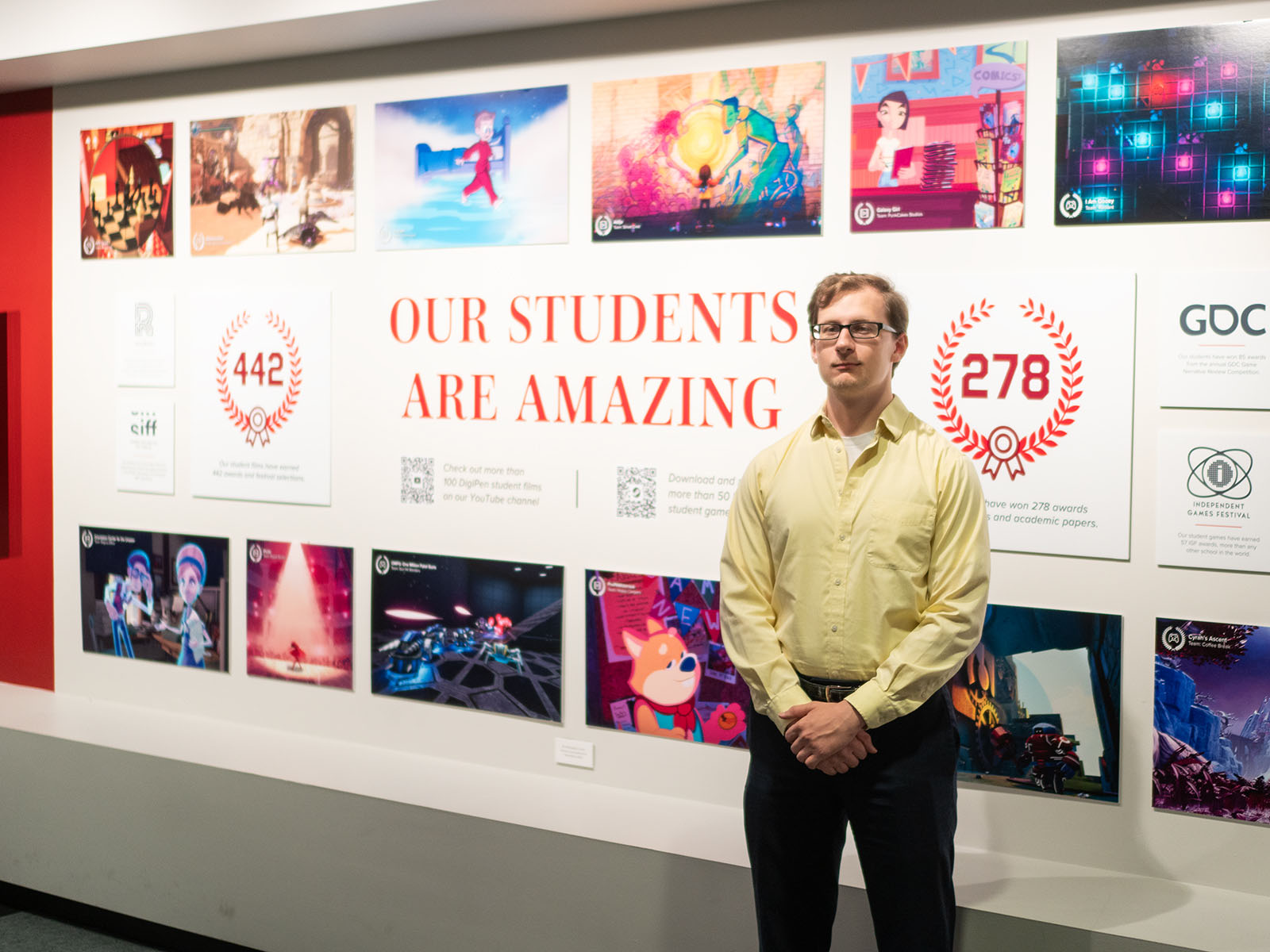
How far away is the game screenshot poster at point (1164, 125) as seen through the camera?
2441 millimetres

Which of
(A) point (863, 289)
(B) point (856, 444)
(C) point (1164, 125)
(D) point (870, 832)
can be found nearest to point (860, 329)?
(A) point (863, 289)

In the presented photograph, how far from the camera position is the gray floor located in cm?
333

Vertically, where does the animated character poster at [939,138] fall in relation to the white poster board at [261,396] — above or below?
above

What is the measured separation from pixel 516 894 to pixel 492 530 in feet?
3.31

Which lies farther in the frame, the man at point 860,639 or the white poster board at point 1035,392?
the white poster board at point 1035,392

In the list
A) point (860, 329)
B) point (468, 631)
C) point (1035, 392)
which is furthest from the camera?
point (468, 631)

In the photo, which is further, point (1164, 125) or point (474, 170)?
point (474, 170)

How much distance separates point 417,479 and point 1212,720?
221 cm

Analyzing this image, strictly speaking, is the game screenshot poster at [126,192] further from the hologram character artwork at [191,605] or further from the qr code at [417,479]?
the qr code at [417,479]

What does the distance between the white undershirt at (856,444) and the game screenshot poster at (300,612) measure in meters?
1.89

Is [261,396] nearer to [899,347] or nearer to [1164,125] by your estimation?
[899,347]

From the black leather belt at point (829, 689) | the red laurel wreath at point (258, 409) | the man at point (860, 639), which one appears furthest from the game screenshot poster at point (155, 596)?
the black leather belt at point (829, 689)

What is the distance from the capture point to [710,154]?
2.93m

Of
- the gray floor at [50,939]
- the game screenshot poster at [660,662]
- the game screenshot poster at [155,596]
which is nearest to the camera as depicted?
the game screenshot poster at [660,662]
